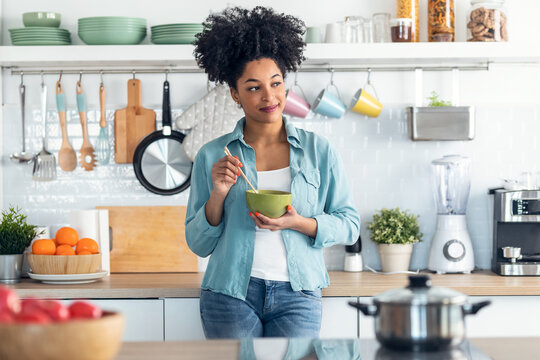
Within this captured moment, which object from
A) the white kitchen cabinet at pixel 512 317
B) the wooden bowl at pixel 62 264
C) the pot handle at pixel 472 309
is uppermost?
the pot handle at pixel 472 309

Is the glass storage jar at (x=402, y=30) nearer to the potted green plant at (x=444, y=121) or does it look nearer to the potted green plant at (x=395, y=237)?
the potted green plant at (x=444, y=121)

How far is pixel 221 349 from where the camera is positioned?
1.38m

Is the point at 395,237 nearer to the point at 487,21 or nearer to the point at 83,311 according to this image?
the point at 487,21

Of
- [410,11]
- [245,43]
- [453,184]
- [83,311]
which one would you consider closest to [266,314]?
[245,43]

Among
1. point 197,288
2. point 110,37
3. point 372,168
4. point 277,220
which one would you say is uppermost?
point 110,37

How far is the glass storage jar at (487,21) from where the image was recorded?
313cm

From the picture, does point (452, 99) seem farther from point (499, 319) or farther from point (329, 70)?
point (499, 319)

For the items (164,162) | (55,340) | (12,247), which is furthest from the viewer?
(164,162)

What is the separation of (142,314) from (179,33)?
124 cm

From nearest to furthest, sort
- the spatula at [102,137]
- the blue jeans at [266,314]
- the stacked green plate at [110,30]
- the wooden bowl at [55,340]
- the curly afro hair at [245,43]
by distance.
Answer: the wooden bowl at [55,340] → the blue jeans at [266,314] → the curly afro hair at [245,43] → the stacked green plate at [110,30] → the spatula at [102,137]

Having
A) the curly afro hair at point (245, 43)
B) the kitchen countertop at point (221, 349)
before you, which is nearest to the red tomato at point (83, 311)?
the kitchen countertop at point (221, 349)

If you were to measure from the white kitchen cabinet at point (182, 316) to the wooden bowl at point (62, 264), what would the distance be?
395 millimetres

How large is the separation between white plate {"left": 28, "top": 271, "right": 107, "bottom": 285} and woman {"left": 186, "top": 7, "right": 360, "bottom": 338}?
818 mm

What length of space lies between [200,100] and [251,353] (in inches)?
82.3
